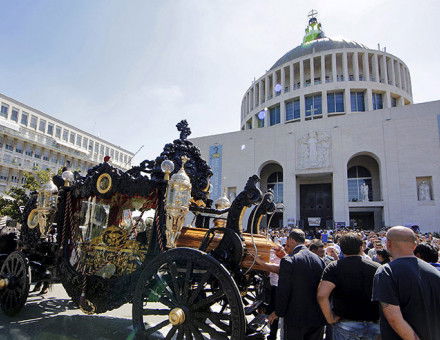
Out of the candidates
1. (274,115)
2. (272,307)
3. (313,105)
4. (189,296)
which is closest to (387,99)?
(313,105)

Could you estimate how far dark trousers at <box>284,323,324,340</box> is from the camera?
9.51ft

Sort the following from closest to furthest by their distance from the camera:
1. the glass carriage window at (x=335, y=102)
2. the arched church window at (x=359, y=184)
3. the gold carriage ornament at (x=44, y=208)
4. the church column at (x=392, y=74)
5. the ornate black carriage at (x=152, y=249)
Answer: the ornate black carriage at (x=152, y=249)
the gold carriage ornament at (x=44, y=208)
the arched church window at (x=359, y=184)
the glass carriage window at (x=335, y=102)
the church column at (x=392, y=74)

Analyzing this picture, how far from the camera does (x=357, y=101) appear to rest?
36844mm

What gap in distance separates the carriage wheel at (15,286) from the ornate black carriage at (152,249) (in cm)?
2

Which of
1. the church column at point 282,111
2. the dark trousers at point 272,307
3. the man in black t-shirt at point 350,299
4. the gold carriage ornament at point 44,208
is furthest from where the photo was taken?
the church column at point 282,111

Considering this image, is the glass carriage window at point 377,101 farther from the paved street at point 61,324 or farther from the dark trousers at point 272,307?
the paved street at point 61,324

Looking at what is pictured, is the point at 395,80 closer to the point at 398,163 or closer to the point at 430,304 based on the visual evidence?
the point at 398,163

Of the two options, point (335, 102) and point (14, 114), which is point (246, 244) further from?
point (14, 114)

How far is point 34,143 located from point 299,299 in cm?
4754

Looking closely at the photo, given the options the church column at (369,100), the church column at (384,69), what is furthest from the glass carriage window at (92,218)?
the church column at (384,69)

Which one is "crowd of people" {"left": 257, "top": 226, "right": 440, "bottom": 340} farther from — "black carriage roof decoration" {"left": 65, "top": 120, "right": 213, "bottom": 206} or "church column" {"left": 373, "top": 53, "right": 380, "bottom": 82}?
"church column" {"left": 373, "top": 53, "right": 380, "bottom": 82}

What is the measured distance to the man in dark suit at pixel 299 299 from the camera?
290 cm

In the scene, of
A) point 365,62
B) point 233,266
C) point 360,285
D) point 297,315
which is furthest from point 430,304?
point 365,62

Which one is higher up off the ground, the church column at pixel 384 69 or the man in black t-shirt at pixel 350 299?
the church column at pixel 384 69
